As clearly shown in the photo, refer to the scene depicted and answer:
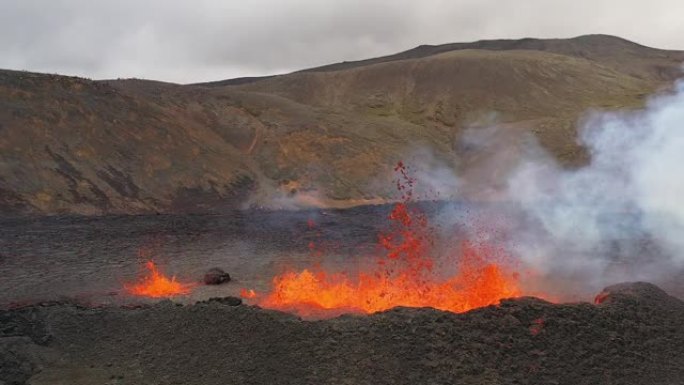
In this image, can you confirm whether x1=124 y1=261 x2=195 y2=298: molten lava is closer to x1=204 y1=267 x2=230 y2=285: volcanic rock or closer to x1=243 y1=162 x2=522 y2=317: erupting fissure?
x1=204 y1=267 x2=230 y2=285: volcanic rock

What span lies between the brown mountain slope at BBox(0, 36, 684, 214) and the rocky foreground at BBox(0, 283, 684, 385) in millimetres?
22849

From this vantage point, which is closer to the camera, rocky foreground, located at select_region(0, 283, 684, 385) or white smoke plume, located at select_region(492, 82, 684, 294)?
rocky foreground, located at select_region(0, 283, 684, 385)

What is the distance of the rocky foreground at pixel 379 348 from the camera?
29.7 ft

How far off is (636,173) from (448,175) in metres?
27.0

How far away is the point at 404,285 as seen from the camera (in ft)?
50.6

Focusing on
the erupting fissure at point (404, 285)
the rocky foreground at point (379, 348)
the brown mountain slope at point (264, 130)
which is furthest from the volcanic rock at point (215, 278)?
the brown mountain slope at point (264, 130)

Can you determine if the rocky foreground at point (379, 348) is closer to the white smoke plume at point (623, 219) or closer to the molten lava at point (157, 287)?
the white smoke plume at point (623, 219)

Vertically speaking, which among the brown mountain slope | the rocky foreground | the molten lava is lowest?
the molten lava

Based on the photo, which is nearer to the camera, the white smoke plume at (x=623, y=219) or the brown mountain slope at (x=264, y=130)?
the white smoke plume at (x=623, y=219)

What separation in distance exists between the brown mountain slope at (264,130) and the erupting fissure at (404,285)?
18.8m

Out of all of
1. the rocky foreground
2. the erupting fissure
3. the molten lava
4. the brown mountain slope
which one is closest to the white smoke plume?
the erupting fissure

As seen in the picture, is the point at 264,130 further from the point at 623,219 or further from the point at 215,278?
the point at 623,219

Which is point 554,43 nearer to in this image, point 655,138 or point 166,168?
point 166,168

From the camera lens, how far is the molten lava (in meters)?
16.4
